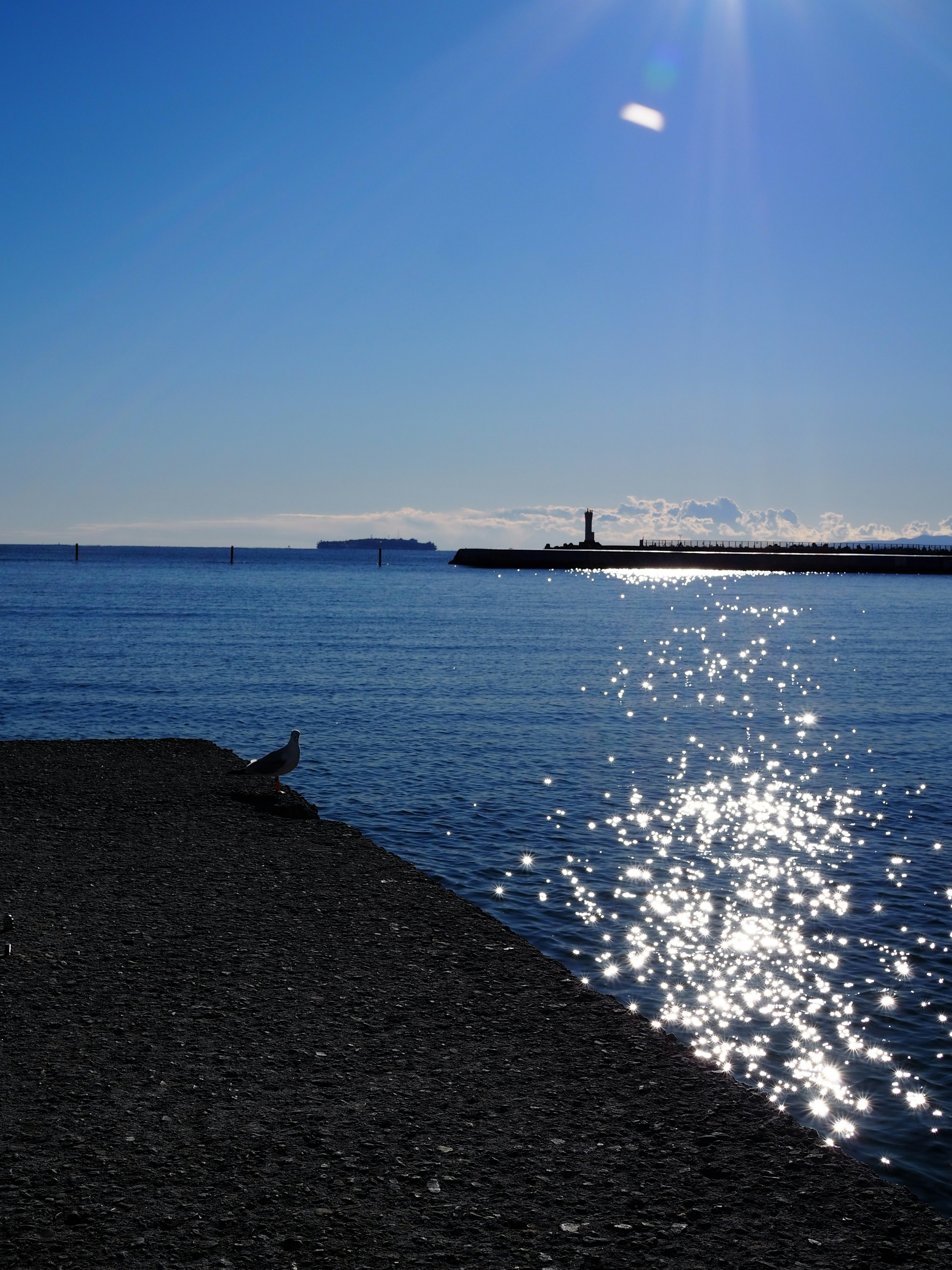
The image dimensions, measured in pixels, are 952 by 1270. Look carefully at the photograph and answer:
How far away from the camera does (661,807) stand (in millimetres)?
18000

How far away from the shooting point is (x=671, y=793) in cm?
1928

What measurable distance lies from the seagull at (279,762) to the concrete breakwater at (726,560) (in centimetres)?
16570

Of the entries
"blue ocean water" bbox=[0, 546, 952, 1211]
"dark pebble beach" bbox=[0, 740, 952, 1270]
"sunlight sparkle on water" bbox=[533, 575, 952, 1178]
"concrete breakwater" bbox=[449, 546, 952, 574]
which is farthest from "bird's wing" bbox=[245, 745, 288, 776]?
"concrete breakwater" bbox=[449, 546, 952, 574]

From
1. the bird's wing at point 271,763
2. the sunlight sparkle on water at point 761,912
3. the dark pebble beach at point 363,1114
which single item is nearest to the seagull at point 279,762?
the bird's wing at point 271,763

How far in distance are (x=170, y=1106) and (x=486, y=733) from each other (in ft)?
61.3

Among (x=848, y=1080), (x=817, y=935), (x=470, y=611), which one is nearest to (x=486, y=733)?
(x=817, y=935)

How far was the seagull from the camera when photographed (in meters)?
16.4

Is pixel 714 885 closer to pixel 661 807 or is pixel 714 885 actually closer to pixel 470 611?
pixel 661 807

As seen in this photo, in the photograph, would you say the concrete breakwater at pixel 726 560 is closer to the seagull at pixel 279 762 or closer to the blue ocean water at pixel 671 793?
the blue ocean water at pixel 671 793

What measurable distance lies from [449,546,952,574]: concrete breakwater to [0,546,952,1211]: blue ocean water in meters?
122

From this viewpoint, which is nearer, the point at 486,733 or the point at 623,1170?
the point at 623,1170

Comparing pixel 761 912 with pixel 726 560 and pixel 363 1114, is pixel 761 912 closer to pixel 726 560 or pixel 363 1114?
pixel 363 1114

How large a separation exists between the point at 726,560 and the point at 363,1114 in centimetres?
18101

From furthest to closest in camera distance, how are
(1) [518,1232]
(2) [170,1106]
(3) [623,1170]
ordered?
1. (2) [170,1106]
2. (3) [623,1170]
3. (1) [518,1232]
